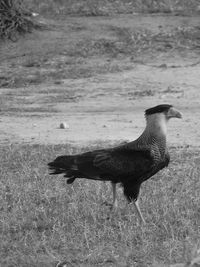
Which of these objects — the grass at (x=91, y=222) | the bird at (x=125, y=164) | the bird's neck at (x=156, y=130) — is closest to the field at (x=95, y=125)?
the grass at (x=91, y=222)

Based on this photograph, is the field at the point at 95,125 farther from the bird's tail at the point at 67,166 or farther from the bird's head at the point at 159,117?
the bird's head at the point at 159,117

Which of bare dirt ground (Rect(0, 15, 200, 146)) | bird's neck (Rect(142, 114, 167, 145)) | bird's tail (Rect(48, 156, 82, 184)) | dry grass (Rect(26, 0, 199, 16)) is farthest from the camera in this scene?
dry grass (Rect(26, 0, 199, 16))

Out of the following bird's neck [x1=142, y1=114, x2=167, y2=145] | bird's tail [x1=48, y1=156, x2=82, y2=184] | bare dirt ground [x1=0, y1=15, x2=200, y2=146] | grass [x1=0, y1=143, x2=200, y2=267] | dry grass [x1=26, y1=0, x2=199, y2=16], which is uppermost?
bird's neck [x1=142, y1=114, x2=167, y2=145]

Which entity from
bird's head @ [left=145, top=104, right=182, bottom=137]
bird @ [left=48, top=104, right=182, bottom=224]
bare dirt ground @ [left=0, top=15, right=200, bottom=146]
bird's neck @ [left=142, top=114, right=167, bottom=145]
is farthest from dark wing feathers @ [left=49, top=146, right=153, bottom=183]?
bare dirt ground @ [left=0, top=15, right=200, bottom=146]

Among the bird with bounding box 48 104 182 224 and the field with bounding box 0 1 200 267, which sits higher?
Answer: the bird with bounding box 48 104 182 224

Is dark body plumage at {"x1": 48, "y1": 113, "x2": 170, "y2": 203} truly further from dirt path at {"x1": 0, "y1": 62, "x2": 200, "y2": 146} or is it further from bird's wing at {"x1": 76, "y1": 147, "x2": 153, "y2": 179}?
dirt path at {"x1": 0, "y1": 62, "x2": 200, "y2": 146}

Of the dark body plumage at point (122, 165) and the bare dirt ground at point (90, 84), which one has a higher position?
the dark body plumage at point (122, 165)

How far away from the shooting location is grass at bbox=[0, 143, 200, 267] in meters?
5.66

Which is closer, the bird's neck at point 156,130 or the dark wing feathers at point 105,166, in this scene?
the dark wing feathers at point 105,166

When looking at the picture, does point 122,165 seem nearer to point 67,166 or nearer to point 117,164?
point 117,164

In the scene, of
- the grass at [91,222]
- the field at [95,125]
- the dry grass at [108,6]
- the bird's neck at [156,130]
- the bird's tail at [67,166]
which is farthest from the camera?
the dry grass at [108,6]

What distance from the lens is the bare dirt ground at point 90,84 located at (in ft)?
35.1

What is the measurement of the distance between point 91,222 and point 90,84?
26.1 feet

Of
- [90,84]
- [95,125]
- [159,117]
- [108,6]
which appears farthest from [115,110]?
[108,6]
